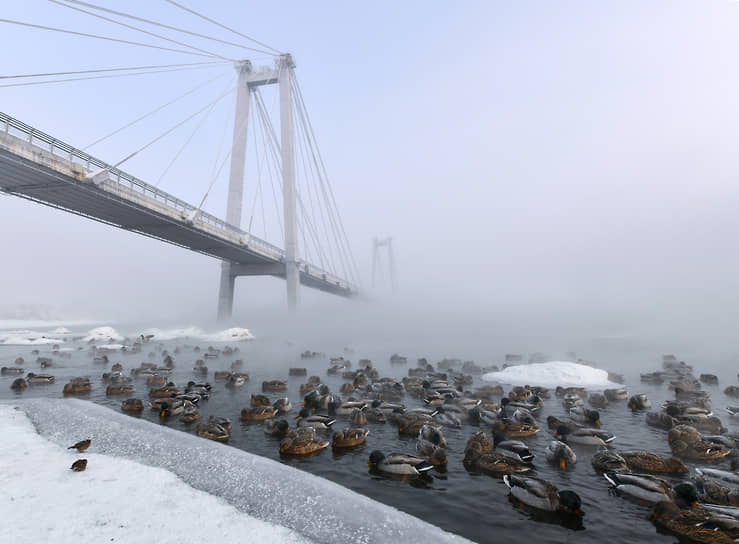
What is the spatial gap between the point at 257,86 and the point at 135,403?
65.0 metres

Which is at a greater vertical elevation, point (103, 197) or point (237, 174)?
point (237, 174)

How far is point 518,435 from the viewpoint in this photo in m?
10.5

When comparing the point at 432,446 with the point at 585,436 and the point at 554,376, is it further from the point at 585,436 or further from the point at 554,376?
the point at 554,376

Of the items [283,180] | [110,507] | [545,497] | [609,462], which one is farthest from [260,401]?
[283,180]

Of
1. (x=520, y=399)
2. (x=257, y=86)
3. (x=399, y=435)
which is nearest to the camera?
(x=399, y=435)

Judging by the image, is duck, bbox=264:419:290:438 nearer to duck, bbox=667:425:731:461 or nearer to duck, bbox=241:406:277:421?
duck, bbox=241:406:277:421

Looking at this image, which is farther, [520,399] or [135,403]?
[520,399]

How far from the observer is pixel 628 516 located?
6.30m

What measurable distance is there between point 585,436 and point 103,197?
37215 millimetres

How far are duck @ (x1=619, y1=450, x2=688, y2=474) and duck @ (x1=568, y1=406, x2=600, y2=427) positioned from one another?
11.3 ft

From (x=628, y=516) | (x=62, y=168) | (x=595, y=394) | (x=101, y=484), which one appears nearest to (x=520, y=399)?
(x=595, y=394)

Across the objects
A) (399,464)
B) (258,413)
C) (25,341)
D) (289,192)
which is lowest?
(25,341)

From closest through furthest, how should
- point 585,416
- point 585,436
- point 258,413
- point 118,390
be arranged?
point 585,436
point 585,416
point 258,413
point 118,390

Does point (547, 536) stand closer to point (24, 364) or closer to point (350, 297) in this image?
point (24, 364)
